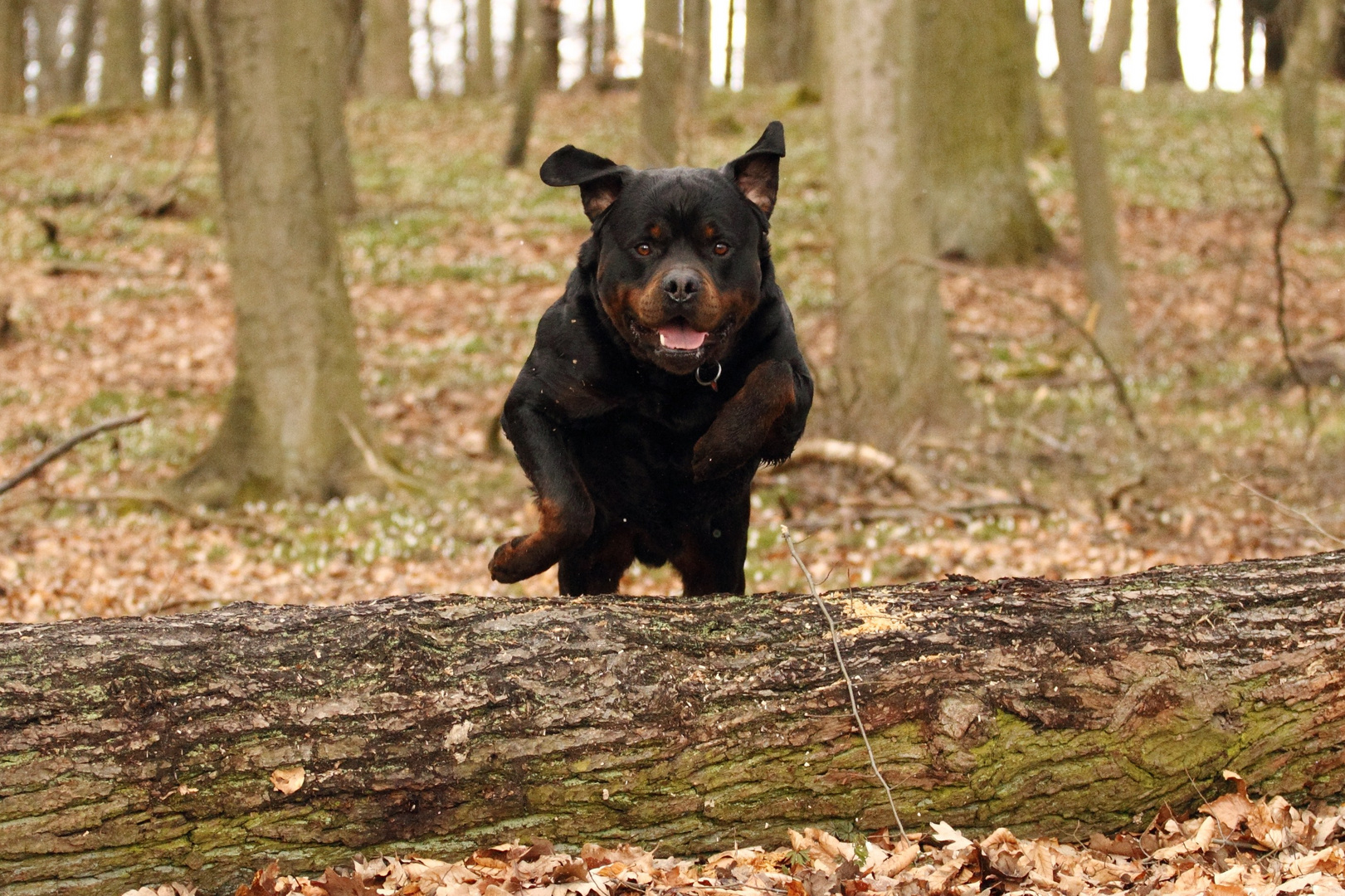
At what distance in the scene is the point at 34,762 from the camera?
3.30m

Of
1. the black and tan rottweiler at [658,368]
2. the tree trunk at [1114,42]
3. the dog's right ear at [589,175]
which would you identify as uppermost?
the tree trunk at [1114,42]

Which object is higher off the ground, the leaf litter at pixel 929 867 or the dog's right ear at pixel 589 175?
the dog's right ear at pixel 589 175

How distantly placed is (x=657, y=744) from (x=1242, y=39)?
4209 centimetres

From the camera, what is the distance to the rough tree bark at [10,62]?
84.0ft

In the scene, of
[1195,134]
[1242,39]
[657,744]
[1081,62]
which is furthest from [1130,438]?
[1242,39]

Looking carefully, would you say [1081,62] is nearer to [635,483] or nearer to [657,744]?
[635,483]

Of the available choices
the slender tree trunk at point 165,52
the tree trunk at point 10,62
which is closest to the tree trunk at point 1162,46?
the slender tree trunk at point 165,52

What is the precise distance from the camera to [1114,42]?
32.2 m

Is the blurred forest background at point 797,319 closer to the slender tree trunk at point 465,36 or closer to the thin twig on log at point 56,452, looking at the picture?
the thin twig on log at point 56,452

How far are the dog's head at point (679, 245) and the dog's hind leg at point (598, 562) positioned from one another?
33.6 inches

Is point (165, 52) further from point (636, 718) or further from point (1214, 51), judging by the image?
point (1214, 51)

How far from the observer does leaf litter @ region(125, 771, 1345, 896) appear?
344 cm

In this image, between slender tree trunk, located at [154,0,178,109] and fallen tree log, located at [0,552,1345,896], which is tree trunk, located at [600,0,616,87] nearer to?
slender tree trunk, located at [154,0,178,109]

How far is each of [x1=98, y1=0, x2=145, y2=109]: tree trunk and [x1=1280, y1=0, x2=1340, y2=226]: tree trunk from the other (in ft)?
79.9
